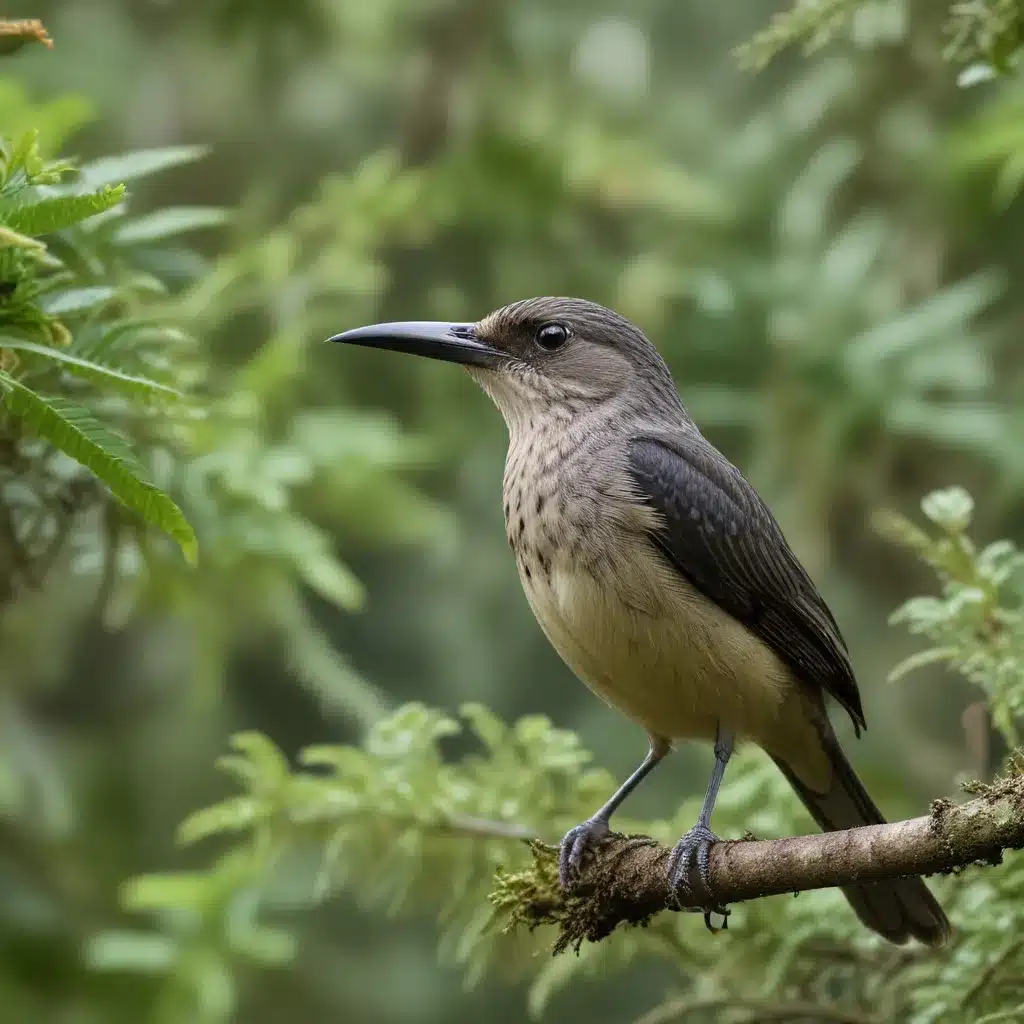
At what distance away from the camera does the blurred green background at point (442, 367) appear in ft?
18.8

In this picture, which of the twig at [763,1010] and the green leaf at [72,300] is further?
the twig at [763,1010]

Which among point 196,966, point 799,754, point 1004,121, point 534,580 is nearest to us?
point 534,580

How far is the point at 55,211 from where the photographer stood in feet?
9.14

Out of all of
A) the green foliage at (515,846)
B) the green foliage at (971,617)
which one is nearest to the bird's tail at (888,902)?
the green foliage at (515,846)

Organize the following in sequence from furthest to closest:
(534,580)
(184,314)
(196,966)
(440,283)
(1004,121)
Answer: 1. (440,283)
2. (1004,121)
3. (196,966)
4. (184,314)
5. (534,580)

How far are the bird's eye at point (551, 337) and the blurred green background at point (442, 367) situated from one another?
3.25 ft

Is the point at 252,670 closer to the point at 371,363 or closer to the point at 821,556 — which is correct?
the point at 371,363

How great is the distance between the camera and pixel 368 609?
7230mm

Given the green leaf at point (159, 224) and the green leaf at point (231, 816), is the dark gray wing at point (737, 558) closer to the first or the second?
the green leaf at point (159, 224)


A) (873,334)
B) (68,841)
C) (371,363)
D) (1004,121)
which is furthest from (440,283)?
(68,841)

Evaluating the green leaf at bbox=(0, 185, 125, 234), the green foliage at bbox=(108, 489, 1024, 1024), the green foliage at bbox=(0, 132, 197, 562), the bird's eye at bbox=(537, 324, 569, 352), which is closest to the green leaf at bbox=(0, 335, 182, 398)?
the green foliage at bbox=(0, 132, 197, 562)

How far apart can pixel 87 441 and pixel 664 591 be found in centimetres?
153

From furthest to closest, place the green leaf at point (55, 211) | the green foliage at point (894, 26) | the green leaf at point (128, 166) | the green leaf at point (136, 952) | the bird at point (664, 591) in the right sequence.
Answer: the green leaf at point (136, 952) → the bird at point (664, 591) → the green leaf at point (128, 166) → the green foliage at point (894, 26) → the green leaf at point (55, 211)

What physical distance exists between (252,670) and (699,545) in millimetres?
3845
